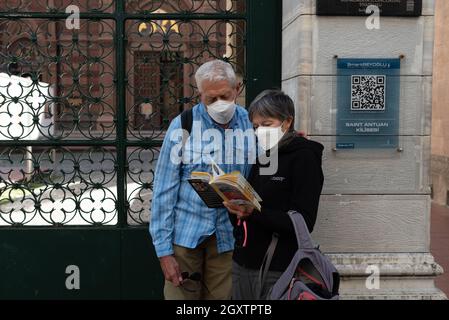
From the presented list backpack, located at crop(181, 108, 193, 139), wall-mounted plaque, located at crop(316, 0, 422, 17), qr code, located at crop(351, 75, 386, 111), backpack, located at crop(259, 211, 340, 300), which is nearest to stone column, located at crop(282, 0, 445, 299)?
wall-mounted plaque, located at crop(316, 0, 422, 17)

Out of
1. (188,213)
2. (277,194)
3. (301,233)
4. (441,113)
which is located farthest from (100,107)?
(441,113)

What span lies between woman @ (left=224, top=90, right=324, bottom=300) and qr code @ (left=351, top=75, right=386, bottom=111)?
126 cm

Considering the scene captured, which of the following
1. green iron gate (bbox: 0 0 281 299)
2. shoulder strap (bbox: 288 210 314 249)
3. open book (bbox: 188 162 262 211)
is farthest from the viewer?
green iron gate (bbox: 0 0 281 299)

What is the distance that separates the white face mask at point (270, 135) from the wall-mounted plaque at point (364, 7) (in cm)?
149

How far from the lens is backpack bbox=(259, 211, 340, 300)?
2641 mm

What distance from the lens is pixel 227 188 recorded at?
2621 mm

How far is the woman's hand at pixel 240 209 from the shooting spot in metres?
2.75

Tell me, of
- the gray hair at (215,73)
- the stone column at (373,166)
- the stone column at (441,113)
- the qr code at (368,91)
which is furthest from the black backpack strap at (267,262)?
the stone column at (441,113)

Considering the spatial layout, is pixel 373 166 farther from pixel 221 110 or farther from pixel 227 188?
pixel 227 188

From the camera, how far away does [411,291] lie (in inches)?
163

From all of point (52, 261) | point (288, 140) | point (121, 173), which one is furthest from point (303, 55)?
point (52, 261)

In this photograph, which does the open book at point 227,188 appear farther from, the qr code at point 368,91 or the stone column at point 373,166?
the qr code at point 368,91

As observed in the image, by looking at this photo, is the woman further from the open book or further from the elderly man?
the elderly man

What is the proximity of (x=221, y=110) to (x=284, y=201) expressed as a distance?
655 millimetres
